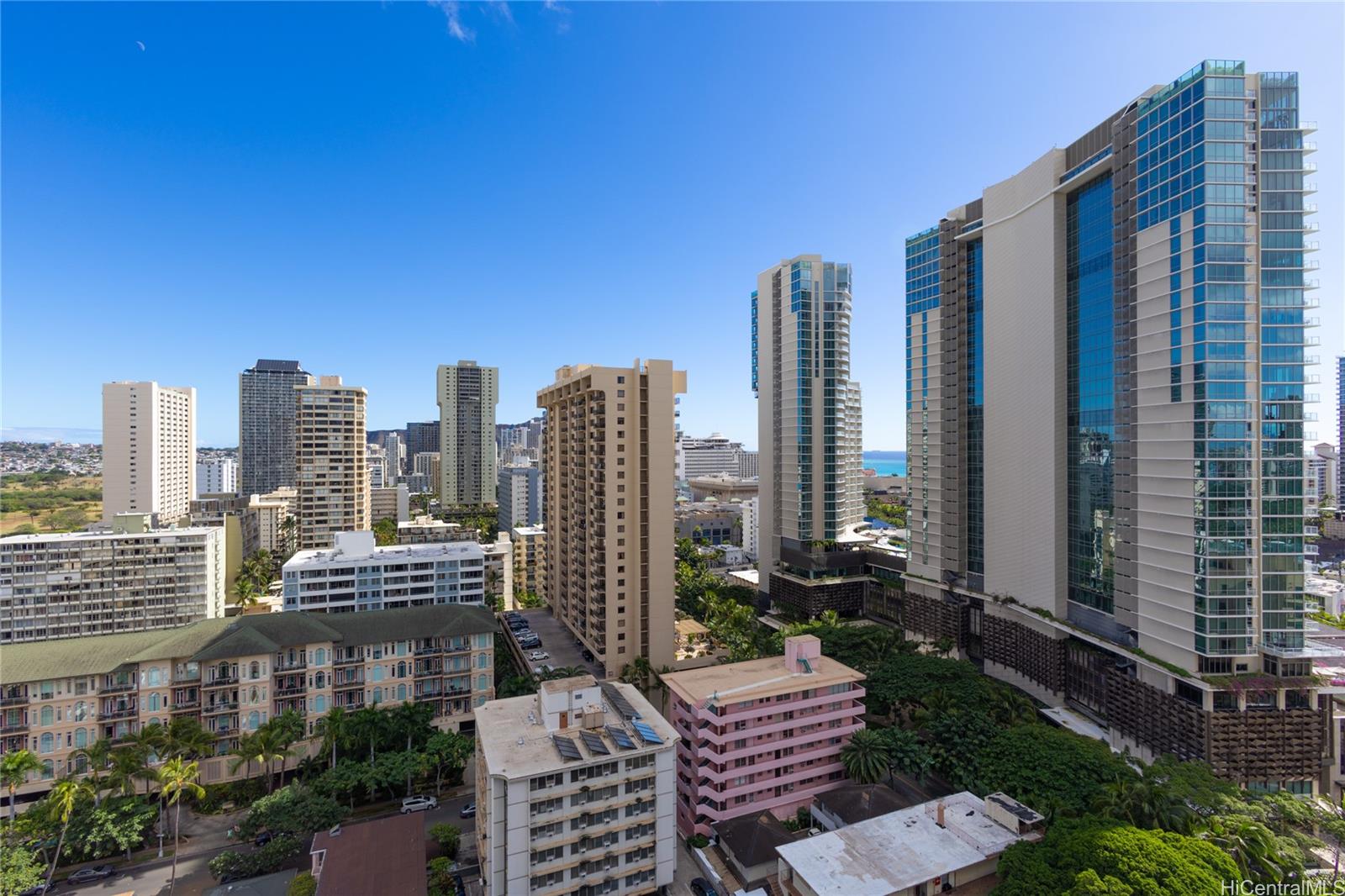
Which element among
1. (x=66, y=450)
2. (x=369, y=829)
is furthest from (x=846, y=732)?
(x=66, y=450)

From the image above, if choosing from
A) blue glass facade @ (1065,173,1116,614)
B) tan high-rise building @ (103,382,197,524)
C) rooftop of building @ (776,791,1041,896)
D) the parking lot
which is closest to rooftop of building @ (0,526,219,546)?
the parking lot

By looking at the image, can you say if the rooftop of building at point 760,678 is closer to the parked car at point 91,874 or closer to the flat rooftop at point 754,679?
the flat rooftop at point 754,679

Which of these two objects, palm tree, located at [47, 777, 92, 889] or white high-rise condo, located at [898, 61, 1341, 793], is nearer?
palm tree, located at [47, 777, 92, 889]

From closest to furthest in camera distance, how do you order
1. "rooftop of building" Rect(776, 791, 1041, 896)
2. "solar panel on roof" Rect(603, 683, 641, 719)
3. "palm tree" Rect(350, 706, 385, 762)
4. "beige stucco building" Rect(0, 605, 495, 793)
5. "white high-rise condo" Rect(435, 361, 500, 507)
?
"rooftop of building" Rect(776, 791, 1041, 896) < "solar panel on roof" Rect(603, 683, 641, 719) < "beige stucco building" Rect(0, 605, 495, 793) < "palm tree" Rect(350, 706, 385, 762) < "white high-rise condo" Rect(435, 361, 500, 507)

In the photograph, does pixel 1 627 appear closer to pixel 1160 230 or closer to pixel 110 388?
pixel 110 388

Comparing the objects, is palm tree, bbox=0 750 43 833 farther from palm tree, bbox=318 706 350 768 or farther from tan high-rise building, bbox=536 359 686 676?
tan high-rise building, bbox=536 359 686 676

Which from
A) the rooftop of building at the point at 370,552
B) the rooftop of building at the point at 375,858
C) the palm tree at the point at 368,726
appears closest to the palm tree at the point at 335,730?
the palm tree at the point at 368,726

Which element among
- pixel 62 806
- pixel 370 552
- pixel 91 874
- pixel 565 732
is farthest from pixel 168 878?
pixel 370 552
